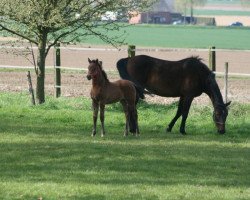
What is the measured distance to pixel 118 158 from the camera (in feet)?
43.2

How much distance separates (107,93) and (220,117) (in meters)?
2.62

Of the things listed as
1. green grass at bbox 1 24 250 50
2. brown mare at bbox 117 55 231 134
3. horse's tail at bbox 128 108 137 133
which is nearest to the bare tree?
brown mare at bbox 117 55 231 134

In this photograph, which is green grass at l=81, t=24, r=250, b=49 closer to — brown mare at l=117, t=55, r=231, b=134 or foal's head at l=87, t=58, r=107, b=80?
brown mare at l=117, t=55, r=231, b=134

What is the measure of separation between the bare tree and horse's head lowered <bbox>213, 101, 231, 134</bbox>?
5072mm

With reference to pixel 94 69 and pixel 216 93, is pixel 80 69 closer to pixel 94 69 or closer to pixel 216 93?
pixel 216 93

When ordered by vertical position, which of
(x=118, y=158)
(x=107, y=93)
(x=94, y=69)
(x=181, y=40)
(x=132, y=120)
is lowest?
(x=118, y=158)

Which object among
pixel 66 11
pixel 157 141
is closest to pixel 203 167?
pixel 157 141

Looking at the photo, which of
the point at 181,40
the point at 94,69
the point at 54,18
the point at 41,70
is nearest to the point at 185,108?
the point at 94,69

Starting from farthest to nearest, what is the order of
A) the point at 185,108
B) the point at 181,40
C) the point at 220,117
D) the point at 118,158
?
the point at 181,40 → the point at 185,108 → the point at 220,117 → the point at 118,158

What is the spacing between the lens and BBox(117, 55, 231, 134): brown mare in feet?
56.3

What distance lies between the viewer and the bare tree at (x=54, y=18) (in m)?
20.5

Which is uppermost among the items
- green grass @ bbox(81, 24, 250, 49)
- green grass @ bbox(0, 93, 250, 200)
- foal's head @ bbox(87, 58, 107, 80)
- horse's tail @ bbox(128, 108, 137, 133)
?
foal's head @ bbox(87, 58, 107, 80)

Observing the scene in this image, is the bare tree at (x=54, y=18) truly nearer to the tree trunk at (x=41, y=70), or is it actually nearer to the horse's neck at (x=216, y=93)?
the tree trunk at (x=41, y=70)

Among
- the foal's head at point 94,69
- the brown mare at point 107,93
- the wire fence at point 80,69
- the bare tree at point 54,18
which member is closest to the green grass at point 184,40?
the wire fence at point 80,69
